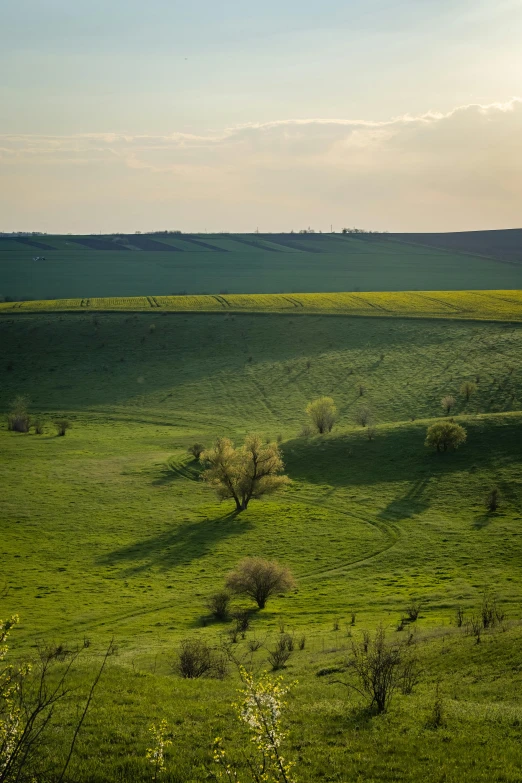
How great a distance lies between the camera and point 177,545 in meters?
53.3

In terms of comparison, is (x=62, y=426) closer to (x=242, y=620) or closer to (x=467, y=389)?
(x=467, y=389)

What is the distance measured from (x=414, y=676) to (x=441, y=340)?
94.4 meters

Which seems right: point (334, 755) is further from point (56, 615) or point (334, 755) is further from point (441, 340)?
point (441, 340)

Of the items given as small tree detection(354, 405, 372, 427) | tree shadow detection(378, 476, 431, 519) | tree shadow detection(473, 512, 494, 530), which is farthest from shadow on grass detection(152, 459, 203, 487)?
tree shadow detection(473, 512, 494, 530)

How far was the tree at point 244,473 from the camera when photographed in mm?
62312

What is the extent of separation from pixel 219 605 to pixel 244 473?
76.4 feet

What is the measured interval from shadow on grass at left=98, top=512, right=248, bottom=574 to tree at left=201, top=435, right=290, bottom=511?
3.29 meters

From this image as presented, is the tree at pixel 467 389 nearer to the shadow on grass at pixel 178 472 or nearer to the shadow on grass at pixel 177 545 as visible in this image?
the shadow on grass at pixel 178 472

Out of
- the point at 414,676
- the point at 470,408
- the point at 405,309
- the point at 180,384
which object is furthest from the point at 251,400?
the point at 414,676

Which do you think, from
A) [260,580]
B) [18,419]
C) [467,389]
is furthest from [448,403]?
[18,419]

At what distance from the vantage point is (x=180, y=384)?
10644 centimetres

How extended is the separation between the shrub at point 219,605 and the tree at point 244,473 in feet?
71.7

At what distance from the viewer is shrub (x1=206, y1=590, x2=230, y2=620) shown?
39.6m

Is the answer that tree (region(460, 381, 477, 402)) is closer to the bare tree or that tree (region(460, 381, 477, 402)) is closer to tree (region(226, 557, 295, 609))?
tree (region(226, 557, 295, 609))
